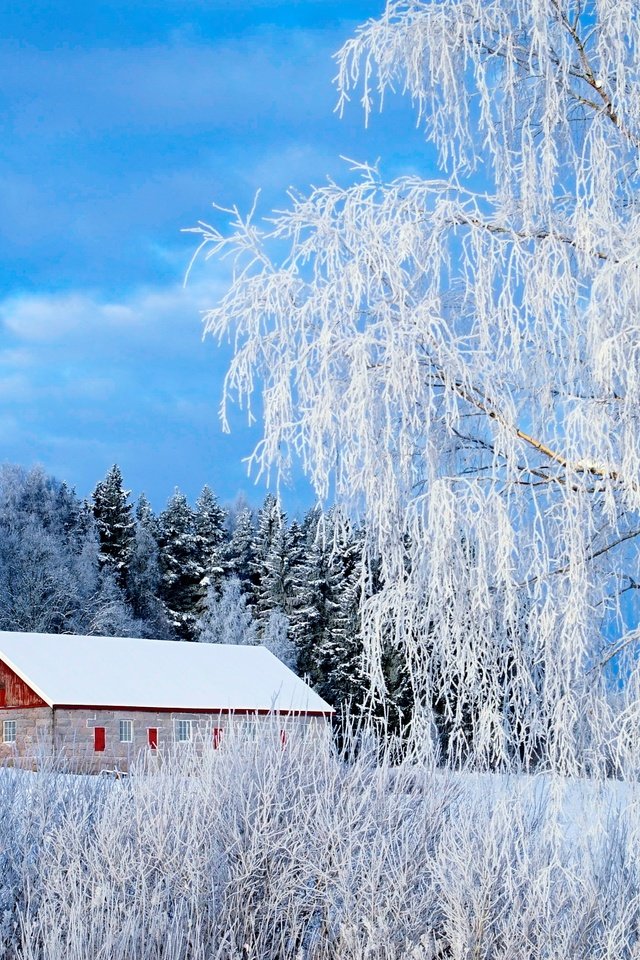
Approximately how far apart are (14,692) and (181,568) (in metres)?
29.8

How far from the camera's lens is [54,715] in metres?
27.4

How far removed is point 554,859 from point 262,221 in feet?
12.8

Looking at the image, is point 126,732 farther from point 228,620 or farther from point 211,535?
point 211,535

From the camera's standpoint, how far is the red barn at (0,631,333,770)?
27734 millimetres

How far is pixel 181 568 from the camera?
58.8 meters

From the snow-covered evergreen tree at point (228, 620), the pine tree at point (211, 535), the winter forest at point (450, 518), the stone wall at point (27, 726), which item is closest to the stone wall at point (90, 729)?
the stone wall at point (27, 726)

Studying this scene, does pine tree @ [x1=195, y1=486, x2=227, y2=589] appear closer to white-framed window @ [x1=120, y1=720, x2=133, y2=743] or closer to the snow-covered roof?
the snow-covered roof

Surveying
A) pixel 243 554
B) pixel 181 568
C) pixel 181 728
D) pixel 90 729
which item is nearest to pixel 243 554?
pixel 243 554

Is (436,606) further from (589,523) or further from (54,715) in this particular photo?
(54,715)

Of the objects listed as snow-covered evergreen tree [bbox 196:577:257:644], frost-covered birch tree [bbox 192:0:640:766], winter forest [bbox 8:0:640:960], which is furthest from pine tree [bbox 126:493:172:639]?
frost-covered birch tree [bbox 192:0:640:766]

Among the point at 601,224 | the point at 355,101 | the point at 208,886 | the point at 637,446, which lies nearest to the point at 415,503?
the point at 637,446

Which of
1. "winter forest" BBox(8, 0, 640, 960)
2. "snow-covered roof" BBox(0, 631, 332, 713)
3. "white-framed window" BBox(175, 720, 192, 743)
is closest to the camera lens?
"winter forest" BBox(8, 0, 640, 960)

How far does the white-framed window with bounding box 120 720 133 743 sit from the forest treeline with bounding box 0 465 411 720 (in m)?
16.2

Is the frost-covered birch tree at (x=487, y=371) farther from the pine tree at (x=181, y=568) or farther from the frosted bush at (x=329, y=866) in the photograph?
the pine tree at (x=181, y=568)
